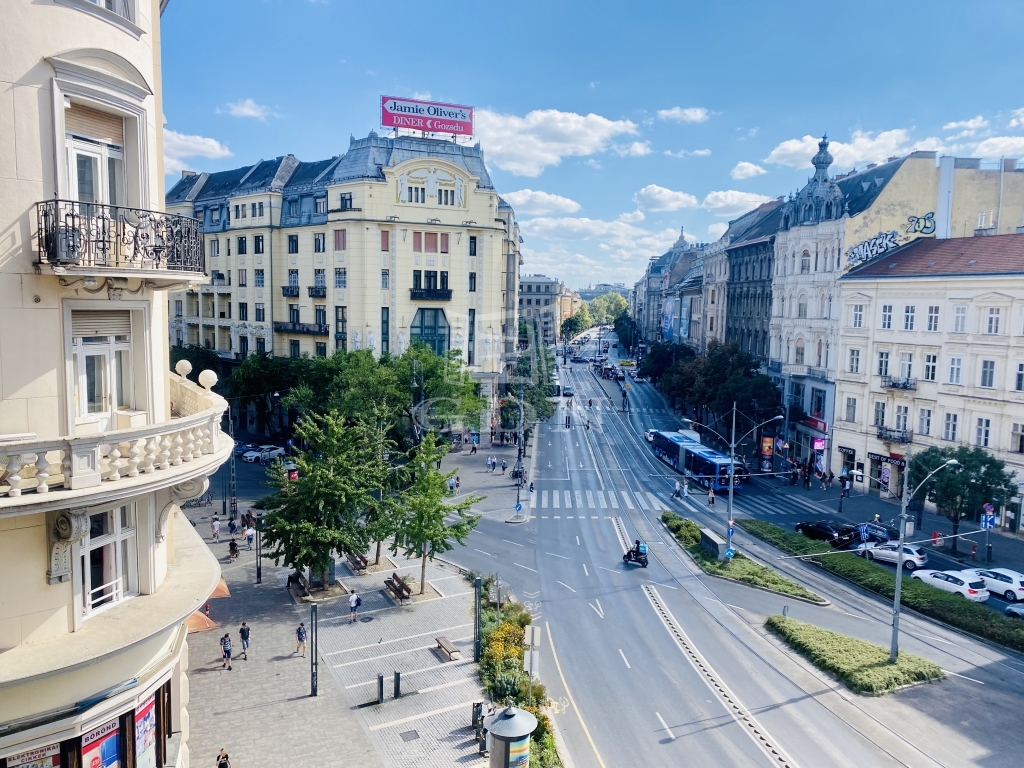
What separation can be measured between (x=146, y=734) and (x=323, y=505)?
17742mm

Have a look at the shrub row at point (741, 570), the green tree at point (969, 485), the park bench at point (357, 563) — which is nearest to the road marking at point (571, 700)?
the park bench at point (357, 563)

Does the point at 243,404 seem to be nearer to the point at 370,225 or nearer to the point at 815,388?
the point at 370,225

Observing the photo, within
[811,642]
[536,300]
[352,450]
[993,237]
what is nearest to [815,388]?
[993,237]

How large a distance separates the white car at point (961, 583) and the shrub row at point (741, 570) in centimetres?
598

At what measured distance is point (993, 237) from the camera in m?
47.7

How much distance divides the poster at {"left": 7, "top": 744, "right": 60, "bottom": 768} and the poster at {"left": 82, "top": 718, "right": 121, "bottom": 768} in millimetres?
337

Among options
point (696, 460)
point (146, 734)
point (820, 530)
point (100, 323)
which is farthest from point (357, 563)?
point (696, 460)

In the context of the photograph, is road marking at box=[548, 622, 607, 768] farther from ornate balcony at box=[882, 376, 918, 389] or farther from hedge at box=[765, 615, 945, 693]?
ornate balcony at box=[882, 376, 918, 389]

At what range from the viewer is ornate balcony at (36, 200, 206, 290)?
9266 mm

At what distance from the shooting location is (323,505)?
29156mm

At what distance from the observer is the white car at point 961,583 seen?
32.3 meters

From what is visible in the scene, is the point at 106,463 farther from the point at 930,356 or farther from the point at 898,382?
the point at 898,382

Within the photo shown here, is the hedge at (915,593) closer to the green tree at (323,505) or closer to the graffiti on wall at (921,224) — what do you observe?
the green tree at (323,505)

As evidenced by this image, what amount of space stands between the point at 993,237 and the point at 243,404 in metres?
55.6
